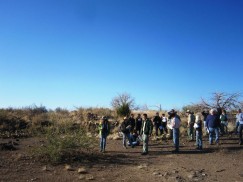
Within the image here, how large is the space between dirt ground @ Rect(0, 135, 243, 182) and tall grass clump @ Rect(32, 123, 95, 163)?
464mm

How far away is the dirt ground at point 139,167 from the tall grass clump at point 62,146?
46 cm

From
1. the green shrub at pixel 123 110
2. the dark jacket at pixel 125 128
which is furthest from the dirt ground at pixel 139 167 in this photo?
the green shrub at pixel 123 110

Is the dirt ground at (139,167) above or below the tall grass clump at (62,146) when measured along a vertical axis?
below

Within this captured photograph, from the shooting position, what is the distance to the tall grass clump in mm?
14727

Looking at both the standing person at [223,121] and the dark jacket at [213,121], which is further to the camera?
the standing person at [223,121]

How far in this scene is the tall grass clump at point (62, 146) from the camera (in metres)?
14.7

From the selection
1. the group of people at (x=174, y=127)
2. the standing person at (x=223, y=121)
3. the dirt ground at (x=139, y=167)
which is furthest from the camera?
the standing person at (x=223, y=121)

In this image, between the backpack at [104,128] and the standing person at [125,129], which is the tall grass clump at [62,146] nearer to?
the backpack at [104,128]

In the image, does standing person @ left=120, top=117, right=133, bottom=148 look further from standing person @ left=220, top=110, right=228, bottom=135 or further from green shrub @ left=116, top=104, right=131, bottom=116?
green shrub @ left=116, top=104, right=131, bottom=116

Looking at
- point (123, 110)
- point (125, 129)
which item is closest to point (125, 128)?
point (125, 129)

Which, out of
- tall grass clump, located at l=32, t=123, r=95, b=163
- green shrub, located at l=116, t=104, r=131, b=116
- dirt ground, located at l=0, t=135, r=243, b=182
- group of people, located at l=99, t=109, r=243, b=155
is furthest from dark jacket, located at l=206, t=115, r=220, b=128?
green shrub, located at l=116, t=104, r=131, b=116

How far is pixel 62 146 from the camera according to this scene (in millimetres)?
15055

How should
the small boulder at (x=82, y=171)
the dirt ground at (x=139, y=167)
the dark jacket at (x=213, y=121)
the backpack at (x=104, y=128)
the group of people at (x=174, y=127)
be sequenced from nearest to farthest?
the dirt ground at (x=139, y=167)
the small boulder at (x=82, y=171)
the group of people at (x=174, y=127)
the backpack at (x=104, y=128)
the dark jacket at (x=213, y=121)

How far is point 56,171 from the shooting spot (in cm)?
1288
